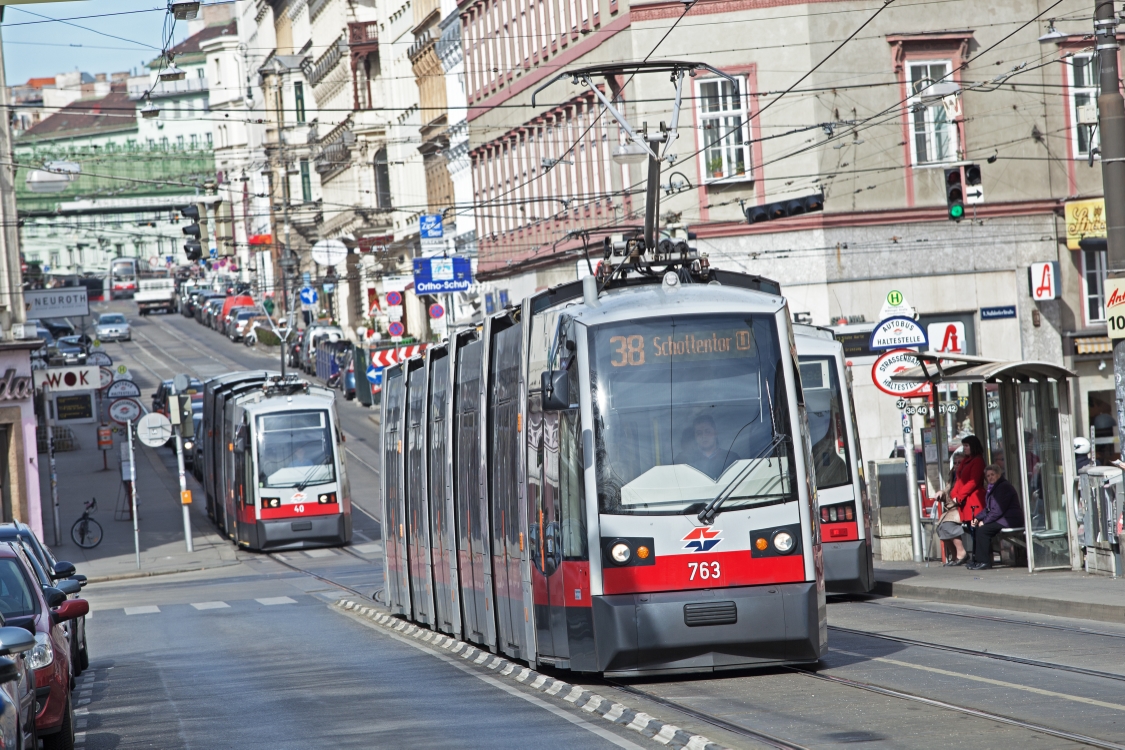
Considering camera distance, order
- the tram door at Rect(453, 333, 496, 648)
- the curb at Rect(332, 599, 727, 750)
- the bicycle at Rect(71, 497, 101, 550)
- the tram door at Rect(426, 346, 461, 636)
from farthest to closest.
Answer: the bicycle at Rect(71, 497, 101, 550) → the tram door at Rect(426, 346, 461, 636) → the tram door at Rect(453, 333, 496, 648) → the curb at Rect(332, 599, 727, 750)

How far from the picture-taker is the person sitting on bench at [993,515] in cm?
2275

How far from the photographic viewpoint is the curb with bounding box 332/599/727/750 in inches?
434

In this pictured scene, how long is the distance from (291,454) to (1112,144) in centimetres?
2340

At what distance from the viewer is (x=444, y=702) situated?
46.4ft

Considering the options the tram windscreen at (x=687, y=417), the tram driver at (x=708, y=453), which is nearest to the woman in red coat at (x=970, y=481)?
the tram windscreen at (x=687, y=417)

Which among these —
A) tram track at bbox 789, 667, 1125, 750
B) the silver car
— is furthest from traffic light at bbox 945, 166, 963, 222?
the silver car

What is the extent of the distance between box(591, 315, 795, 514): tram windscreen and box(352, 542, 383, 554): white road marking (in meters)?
27.0

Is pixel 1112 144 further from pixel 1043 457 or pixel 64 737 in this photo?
pixel 64 737

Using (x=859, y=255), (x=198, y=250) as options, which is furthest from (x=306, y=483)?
(x=859, y=255)

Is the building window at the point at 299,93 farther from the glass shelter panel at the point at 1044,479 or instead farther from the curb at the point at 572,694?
the glass shelter panel at the point at 1044,479

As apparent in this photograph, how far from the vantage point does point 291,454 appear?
133 ft

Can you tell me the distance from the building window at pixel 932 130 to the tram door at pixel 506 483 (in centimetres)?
2762

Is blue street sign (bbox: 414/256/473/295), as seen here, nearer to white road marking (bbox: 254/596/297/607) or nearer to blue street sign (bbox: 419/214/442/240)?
blue street sign (bbox: 419/214/442/240)

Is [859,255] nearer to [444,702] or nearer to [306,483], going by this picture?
[306,483]
